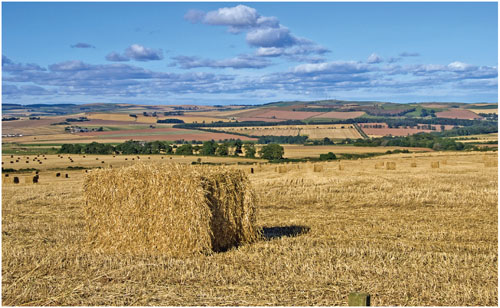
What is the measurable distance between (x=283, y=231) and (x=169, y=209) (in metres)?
3.83

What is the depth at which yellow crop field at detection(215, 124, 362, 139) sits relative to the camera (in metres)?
104

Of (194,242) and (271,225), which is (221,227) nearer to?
(194,242)

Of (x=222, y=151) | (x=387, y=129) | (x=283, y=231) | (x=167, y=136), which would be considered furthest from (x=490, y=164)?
(x=387, y=129)

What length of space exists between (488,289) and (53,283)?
605cm

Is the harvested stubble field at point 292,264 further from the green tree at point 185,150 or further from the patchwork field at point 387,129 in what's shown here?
the patchwork field at point 387,129

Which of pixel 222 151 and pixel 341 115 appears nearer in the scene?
pixel 222 151

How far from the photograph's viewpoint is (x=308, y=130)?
11394cm

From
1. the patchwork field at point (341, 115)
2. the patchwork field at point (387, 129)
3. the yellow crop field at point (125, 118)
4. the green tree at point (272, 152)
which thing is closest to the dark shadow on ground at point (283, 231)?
the green tree at point (272, 152)

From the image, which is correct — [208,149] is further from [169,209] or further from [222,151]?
[169,209]

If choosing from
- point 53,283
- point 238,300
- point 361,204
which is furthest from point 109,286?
point 361,204

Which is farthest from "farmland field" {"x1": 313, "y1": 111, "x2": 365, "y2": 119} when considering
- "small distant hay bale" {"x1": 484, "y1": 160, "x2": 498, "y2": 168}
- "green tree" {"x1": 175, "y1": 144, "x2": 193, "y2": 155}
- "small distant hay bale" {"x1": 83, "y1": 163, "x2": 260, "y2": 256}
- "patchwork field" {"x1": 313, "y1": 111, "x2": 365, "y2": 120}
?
"small distant hay bale" {"x1": 83, "y1": 163, "x2": 260, "y2": 256}

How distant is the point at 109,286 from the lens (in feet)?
27.6

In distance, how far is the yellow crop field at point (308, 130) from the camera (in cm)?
10419

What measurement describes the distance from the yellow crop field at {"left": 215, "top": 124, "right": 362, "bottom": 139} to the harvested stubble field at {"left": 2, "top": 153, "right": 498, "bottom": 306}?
85.3 metres
